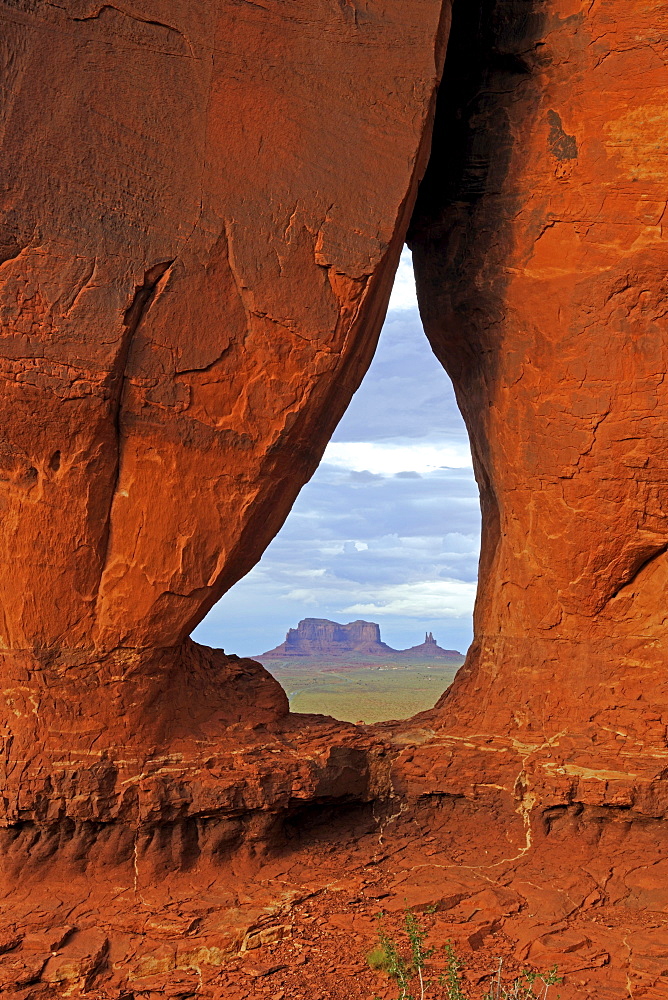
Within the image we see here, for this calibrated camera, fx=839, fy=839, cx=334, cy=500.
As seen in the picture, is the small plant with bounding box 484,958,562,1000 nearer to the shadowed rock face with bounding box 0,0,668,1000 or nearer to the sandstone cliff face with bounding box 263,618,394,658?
the shadowed rock face with bounding box 0,0,668,1000

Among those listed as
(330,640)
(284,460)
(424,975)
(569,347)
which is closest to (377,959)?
(424,975)

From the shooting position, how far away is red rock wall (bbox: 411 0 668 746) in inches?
250

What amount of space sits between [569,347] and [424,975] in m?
4.47

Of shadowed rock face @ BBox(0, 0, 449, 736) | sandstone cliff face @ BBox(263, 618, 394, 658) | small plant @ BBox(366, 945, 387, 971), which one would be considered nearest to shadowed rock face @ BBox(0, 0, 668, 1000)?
shadowed rock face @ BBox(0, 0, 449, 736)

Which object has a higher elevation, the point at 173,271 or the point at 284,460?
the point at 173,271

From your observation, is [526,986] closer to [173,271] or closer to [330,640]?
[173,271]

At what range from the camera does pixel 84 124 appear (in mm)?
5367

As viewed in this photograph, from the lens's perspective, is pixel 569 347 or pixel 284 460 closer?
pixel 284 460

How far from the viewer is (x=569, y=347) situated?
21.3 feet

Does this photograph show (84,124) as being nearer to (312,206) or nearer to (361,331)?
(312,206)

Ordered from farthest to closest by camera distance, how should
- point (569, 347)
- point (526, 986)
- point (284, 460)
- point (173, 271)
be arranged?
point (569, 347) < point (284, 460) < point (173, 271) < point (526, 986)

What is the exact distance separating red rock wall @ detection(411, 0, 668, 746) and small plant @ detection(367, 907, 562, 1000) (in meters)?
1.97

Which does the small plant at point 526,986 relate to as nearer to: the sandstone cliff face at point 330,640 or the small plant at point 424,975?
the small plant at point 424,975

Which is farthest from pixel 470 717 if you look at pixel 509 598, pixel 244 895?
pixel 244 895
